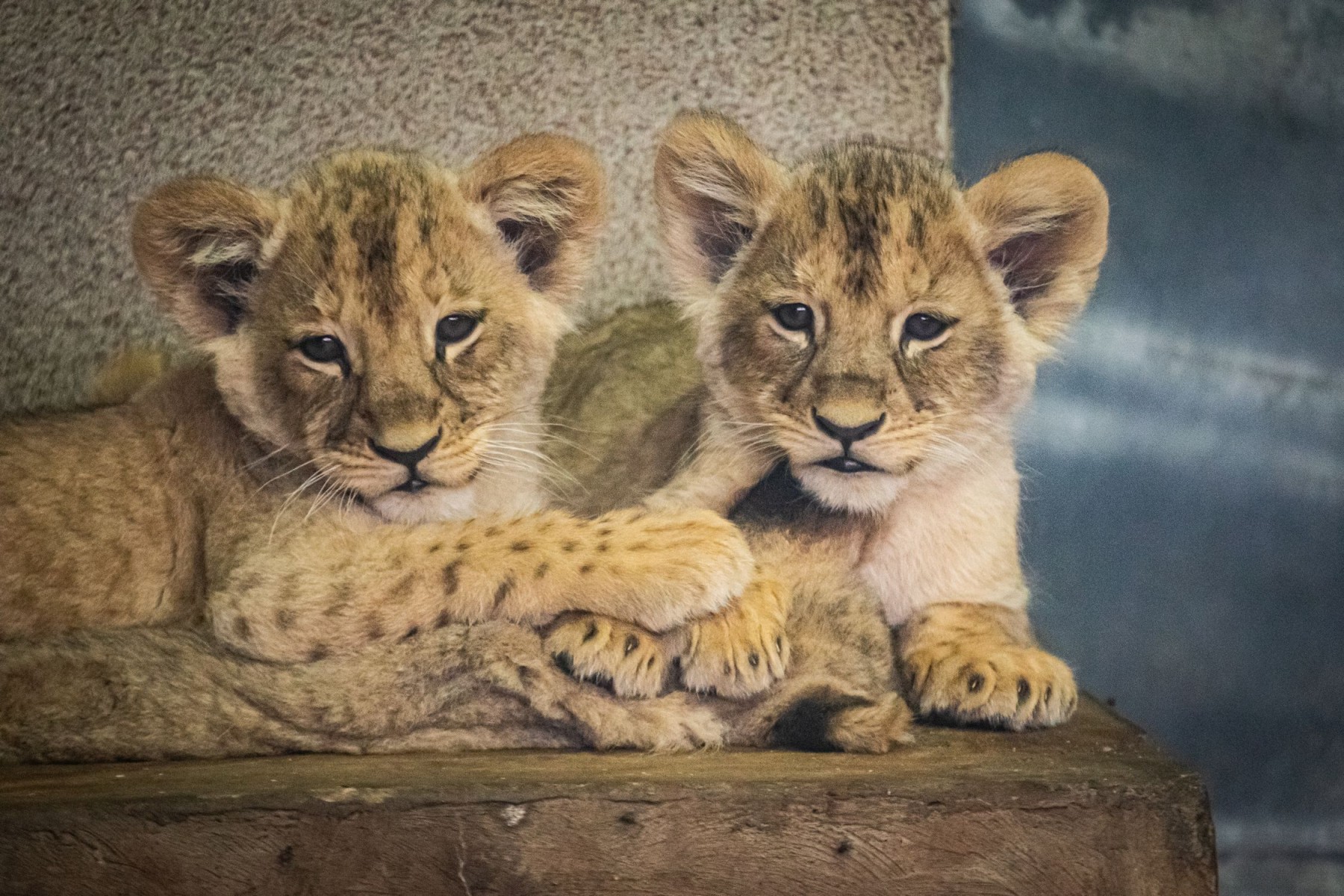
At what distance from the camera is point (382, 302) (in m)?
1.99

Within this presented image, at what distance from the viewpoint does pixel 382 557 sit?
6.39 feet

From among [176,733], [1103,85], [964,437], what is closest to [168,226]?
[176,733]

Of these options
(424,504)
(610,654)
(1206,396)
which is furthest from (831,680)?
(1206,396)

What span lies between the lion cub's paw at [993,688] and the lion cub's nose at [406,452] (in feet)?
2.58

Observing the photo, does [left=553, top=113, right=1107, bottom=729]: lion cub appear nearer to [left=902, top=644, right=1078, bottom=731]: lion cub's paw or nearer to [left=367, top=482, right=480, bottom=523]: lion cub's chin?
[left=902, top=644, right=1078, bottom=731]: lion cub's paw

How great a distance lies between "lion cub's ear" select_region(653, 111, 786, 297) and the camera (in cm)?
209

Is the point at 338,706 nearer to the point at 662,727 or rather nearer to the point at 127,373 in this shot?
the point at 662,727

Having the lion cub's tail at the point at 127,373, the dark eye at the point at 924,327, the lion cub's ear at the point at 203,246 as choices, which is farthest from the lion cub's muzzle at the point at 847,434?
the lion cub's tail at the point at 127,373

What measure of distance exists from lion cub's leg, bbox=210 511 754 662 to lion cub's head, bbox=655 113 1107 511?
0.77 ft

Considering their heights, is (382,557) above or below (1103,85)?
below

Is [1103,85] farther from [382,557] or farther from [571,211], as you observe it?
[382,557]

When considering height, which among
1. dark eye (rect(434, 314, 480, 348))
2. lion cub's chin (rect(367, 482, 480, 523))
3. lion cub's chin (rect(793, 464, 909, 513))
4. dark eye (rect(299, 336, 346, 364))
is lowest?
lion cub's chin (rect(367, 482, 480, 523))

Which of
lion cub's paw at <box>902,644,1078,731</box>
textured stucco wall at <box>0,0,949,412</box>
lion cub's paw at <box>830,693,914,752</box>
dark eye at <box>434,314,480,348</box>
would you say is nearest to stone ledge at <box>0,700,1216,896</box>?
lion cub's paw at <box>830,693,914,752</box>

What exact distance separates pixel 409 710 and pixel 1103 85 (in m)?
1.69
